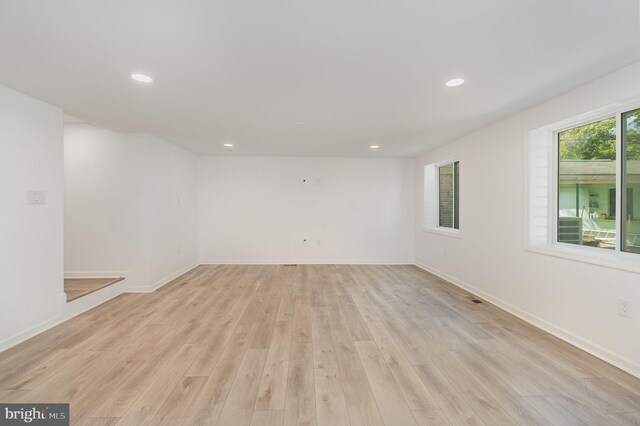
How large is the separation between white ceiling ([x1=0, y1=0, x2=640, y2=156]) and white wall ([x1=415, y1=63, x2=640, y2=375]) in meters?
0.23

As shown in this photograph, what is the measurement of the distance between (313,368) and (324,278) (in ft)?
8.98

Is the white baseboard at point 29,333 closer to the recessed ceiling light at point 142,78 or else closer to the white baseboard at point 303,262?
the recessed ceiling light at point 142,78

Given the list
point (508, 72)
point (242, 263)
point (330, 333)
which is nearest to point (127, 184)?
point (242, 263)

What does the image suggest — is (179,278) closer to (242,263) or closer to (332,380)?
(242,263)

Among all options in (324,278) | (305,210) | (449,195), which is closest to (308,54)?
(324,278)

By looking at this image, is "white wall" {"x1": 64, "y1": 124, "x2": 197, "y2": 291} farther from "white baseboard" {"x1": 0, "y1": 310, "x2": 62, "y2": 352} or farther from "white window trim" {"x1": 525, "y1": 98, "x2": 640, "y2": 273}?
"white window trim" {"x1": 525, "y1": 98, "x2": 640, "y2": 273}

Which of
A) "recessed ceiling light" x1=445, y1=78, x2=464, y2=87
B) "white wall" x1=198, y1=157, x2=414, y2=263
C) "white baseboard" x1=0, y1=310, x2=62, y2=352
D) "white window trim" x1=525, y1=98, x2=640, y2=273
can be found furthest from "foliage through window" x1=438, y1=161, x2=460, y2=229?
"white baseboard" x1=0, y1=310, x2=62, y2=352

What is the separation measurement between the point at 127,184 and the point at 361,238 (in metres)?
4.39

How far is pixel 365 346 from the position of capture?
2.45m

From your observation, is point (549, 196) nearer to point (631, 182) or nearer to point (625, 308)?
point (631, 182)

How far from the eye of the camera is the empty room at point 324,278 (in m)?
1.65

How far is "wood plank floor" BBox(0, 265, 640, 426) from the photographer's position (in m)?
1.66

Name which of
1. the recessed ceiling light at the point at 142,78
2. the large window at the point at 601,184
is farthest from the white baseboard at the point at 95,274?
the large window at the point at 601,184

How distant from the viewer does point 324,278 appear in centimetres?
484
